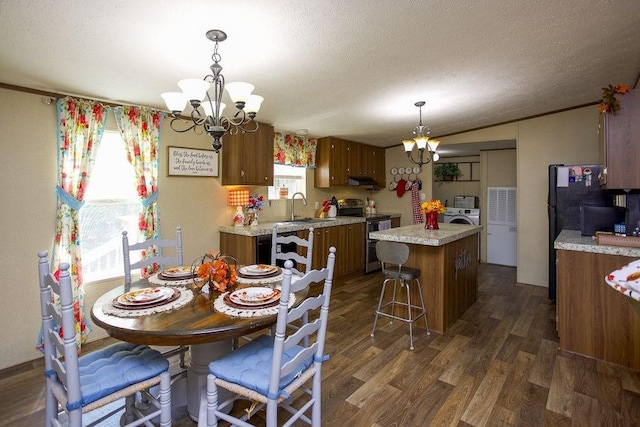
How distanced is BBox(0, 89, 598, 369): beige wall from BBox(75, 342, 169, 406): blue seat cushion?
1.51m

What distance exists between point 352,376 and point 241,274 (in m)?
1.10

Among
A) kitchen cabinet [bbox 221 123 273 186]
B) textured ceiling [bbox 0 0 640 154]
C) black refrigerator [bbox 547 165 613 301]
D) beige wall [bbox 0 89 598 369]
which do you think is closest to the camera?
textured ceiling [bbox 0 0 640 154]

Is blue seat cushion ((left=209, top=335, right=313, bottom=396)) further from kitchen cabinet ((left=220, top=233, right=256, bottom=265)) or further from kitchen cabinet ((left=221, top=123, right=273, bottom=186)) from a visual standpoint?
kitchen cabinet ((left=221, top=123, right=273, bottom=186))

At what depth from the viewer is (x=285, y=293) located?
1315 millimetres

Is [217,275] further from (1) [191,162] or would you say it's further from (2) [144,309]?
(1) [191,162]

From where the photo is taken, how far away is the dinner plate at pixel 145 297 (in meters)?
1.63

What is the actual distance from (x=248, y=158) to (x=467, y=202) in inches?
177

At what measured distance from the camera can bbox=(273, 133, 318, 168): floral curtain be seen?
4609 millimetres

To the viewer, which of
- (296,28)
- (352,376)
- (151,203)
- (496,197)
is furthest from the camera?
(496,197)

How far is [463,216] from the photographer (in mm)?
6074

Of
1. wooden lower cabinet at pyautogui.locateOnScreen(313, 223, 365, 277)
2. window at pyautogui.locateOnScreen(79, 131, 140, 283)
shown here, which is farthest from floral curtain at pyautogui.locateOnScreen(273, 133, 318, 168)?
window at pyautogui.locateOnScreen(79, 131, 140, 283)

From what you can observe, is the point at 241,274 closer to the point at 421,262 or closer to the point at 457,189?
the point at 421,262

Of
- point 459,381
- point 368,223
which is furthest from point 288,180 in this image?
point 459,381

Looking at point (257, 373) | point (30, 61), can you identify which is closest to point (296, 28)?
point (30, 61)
